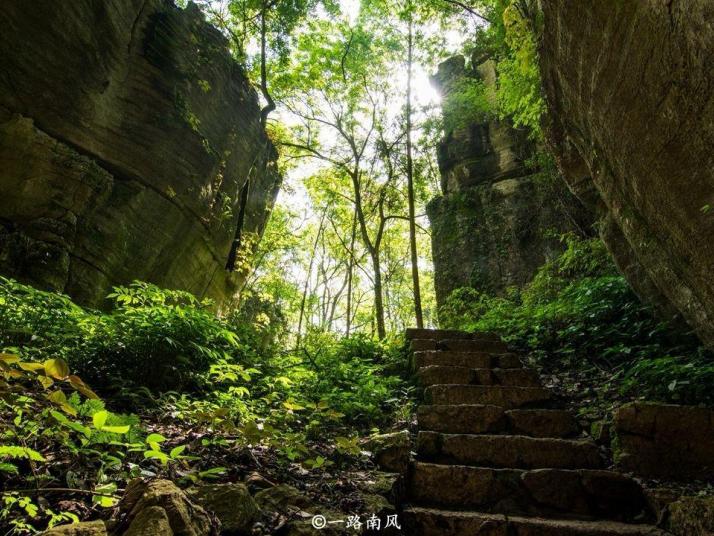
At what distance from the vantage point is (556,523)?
111 inches

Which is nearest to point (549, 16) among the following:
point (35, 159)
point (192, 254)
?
point (35, 159)

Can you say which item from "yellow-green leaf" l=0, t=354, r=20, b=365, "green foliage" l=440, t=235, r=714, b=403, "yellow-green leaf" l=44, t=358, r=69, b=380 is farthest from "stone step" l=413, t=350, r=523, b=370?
"yellow-green leaf" l=0, t=354, r=20, b=365

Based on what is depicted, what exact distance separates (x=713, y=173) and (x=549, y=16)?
2.42 meters

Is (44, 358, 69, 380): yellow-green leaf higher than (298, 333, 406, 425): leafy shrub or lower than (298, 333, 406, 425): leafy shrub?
lower

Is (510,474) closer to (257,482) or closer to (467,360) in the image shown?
(257,482)

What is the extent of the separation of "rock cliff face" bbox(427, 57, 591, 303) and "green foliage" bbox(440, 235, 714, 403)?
61.3 inches

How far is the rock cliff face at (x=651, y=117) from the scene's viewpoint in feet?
7.61

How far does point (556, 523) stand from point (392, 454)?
1.27 metres

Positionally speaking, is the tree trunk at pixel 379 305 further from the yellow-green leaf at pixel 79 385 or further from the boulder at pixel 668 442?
the yellow-green leaf at pixel 79 385

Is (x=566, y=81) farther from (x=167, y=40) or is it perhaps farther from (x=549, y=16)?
(x=167, y=40)

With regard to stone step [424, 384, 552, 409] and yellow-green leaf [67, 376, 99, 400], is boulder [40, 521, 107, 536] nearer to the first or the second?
yellow-green leaf [67, 376, 99, 400]

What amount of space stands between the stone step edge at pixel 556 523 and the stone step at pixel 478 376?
2161mm

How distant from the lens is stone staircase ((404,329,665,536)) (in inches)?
110

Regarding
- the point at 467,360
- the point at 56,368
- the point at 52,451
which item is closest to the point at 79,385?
the point at 56,368
